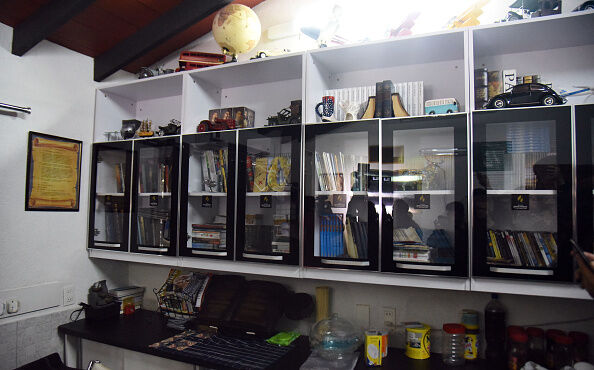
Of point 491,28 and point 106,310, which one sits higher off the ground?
point 491,28

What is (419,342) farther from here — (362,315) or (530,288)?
(530,288)

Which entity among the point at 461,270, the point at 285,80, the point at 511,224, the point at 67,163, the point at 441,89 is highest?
the point at 285,80

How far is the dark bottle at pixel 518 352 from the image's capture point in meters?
1.71

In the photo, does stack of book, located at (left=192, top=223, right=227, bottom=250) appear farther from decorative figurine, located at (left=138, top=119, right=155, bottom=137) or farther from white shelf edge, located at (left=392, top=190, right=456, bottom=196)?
white shelf edge, located at (left=392, top=190, right=456, bottom=196)

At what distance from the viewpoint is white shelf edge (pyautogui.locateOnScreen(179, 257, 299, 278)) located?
6.74 ft

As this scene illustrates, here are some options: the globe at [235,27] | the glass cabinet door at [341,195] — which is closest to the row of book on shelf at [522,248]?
the glass cabinet door at [341,195]

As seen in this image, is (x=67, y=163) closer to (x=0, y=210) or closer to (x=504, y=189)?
(x=0, y=210)

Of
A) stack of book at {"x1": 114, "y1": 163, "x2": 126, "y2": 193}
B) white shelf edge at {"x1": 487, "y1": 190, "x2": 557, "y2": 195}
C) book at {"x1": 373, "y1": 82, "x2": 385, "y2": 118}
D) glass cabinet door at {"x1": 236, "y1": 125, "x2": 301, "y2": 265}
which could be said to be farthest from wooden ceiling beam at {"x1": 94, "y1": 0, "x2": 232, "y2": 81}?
white shelf edge at {"x1": 487, "y1": 190, "x2": 557, "y2": 195}

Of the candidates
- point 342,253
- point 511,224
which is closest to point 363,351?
point 342,253

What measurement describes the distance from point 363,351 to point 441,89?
1518mm

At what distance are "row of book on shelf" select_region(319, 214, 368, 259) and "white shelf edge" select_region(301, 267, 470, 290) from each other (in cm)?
9

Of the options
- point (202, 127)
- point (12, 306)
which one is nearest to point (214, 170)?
point (202, 127)

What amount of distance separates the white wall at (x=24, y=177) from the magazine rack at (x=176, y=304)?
61cm

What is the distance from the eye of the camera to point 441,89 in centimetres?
209
